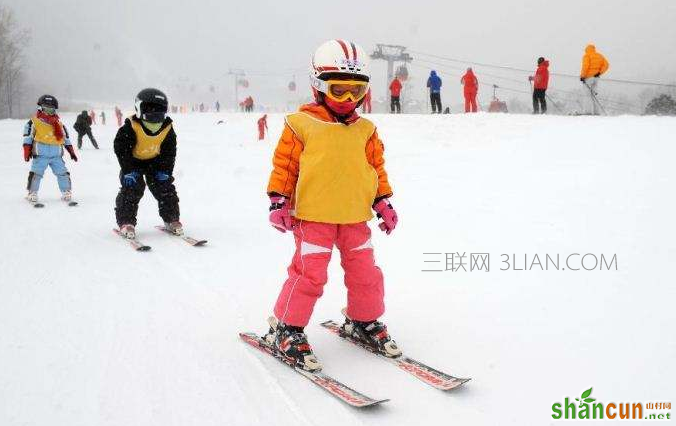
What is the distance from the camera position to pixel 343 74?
3.07 metres

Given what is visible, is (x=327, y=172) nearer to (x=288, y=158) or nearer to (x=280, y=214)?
(x=288, y=158)

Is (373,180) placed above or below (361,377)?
above

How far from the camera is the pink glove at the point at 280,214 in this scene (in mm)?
3025

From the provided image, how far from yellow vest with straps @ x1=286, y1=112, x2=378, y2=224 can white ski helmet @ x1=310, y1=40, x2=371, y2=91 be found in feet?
0.93

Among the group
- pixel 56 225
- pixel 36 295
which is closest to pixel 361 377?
pixel 36 295

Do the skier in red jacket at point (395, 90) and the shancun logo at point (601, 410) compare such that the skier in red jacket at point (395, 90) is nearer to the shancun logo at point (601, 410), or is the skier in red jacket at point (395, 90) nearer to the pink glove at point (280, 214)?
the pink glove at point (280, 214)

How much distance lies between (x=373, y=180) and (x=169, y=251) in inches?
136

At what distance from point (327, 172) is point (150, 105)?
12.5ft

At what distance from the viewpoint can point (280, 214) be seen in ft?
9.94

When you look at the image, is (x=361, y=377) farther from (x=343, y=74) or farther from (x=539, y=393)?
(x=343, y=74)

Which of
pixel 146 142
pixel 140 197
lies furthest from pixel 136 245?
pixel 146 142

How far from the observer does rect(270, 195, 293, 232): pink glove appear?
303cm

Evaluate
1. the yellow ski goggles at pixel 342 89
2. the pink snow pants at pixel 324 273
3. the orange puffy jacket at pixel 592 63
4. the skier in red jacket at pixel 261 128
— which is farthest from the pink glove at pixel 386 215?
the skier in red jacket at pixel 261 128

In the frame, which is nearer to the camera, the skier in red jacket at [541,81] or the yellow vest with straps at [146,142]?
the yellow vest with straps at [146,142]
